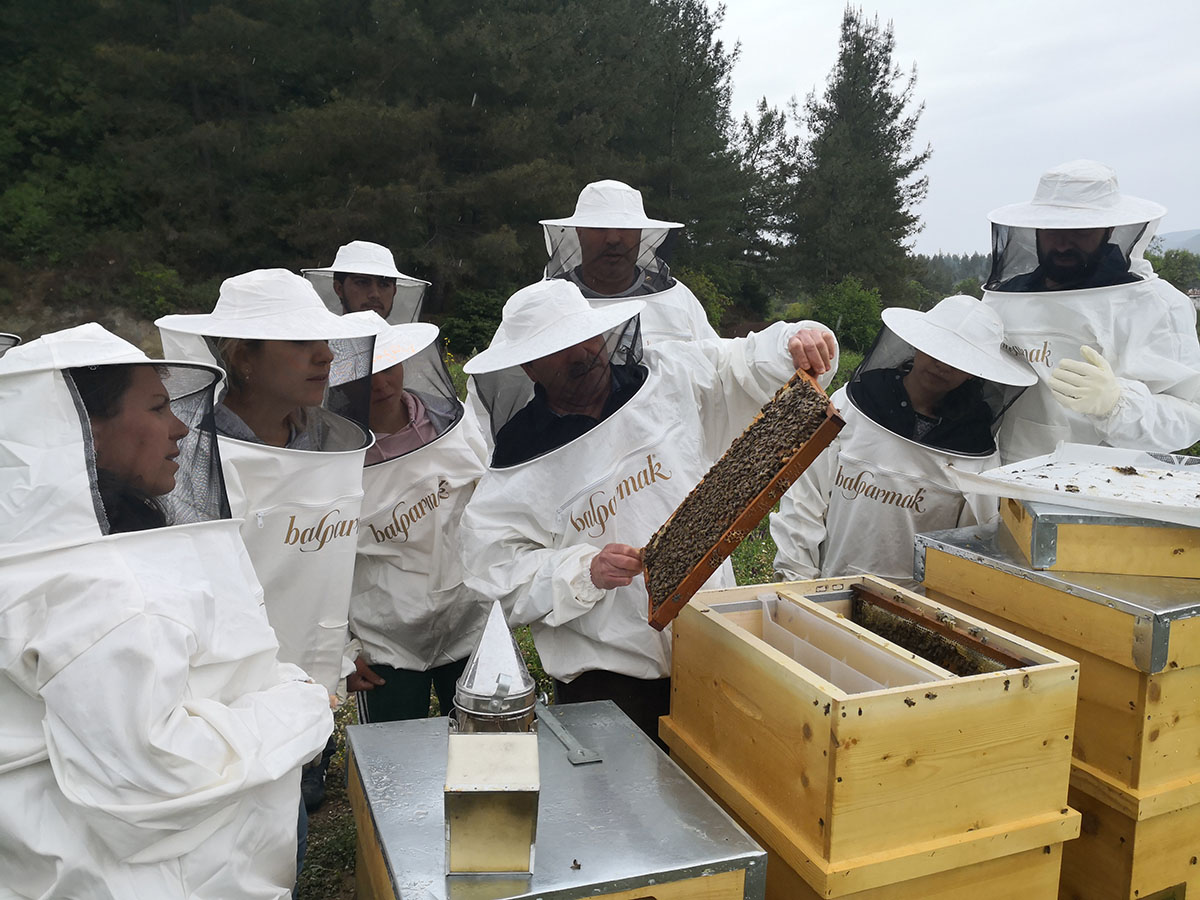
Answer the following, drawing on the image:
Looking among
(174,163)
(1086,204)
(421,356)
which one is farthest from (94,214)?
(1086,204)

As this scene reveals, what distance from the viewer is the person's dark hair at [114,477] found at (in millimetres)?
1862

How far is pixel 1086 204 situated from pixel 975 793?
2.45 m

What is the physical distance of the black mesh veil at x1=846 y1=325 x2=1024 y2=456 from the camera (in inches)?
133

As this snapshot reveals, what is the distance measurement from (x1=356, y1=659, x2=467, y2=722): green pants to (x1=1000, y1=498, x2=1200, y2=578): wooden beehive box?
7.32 ft

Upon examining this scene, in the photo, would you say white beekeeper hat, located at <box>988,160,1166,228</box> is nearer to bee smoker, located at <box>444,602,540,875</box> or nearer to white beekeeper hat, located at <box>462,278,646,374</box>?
white beekeeper hat, located at <box>462,278,646,374</box>

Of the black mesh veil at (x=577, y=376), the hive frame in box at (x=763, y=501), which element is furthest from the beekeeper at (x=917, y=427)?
the hive frame in box at (x=763, y=501)

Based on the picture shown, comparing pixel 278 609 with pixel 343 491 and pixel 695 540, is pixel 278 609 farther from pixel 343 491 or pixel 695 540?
pixel 695 540

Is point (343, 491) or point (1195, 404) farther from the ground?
point (1195, 404)

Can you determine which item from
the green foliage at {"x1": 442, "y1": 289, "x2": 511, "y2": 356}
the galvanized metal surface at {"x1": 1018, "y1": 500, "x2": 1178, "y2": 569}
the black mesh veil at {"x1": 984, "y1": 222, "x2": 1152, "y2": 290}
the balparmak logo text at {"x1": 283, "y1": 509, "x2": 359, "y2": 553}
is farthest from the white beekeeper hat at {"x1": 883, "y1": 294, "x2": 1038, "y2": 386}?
the green foliage at {"x1": 442, "y1": 289, "x2": 511, "y2": 356}

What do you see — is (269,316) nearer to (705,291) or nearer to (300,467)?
(300,467)

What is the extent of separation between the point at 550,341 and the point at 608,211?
269cm

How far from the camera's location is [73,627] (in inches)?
67.2

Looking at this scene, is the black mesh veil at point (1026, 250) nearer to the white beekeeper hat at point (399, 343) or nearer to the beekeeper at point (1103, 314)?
the beekeeper at point (1103, 314)

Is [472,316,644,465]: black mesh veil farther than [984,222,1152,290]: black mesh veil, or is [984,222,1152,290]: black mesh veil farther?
[984,222,1152,290]: black mesh veil
